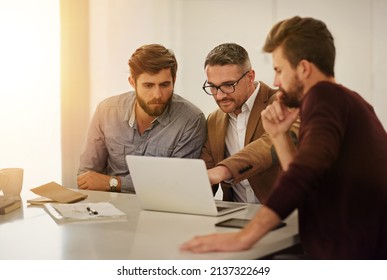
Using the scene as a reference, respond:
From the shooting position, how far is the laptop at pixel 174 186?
5.47 feet

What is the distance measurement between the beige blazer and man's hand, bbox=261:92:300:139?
0.56ft

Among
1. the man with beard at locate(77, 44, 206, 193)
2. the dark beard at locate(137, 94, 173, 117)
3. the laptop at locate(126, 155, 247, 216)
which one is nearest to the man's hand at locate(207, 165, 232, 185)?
the laptop at locate(126, 155, 247, 216)

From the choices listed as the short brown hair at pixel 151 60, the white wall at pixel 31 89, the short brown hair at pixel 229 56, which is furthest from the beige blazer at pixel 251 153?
the white wall at pixel 31 89

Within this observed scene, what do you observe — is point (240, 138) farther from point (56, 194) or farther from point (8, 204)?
point (8, 204)

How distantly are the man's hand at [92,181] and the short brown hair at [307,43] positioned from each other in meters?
0.89

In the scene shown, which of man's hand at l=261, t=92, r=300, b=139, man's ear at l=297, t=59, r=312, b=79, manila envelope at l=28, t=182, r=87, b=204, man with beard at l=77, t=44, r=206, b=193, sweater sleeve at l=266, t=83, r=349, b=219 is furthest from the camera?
man with beard at l=77, t=44, r=206, b=193

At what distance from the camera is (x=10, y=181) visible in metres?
2.11

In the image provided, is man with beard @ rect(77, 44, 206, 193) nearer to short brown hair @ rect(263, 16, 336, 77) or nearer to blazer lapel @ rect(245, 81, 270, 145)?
blazer lapel @ rect(245, 81, 270, 145)

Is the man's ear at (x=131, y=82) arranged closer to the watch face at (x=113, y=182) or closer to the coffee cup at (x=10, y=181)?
the watch face at (x=113, y=182)

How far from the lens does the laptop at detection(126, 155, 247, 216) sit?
5.47ft

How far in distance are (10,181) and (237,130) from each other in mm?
825

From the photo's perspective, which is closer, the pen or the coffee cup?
the pen

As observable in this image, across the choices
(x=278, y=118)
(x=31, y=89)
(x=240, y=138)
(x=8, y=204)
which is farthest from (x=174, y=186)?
(x=31, y=89)

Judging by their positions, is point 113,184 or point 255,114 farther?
point 113,184
